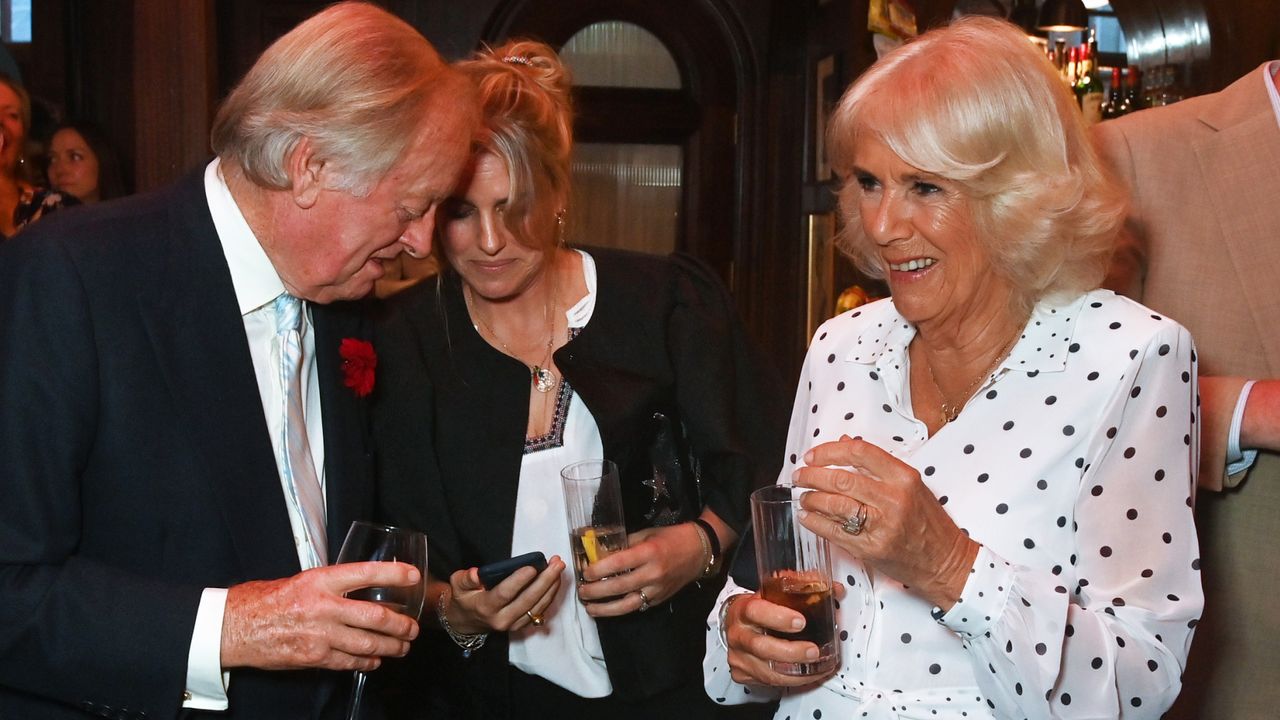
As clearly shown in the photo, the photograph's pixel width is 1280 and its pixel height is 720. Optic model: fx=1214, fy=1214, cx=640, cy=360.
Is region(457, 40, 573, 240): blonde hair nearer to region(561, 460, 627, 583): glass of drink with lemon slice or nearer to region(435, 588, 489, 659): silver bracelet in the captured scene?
region(561, 460, 627, 583): glass of drink with lemon slice

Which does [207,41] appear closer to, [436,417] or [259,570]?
[436,417]

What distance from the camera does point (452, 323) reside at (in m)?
2.53

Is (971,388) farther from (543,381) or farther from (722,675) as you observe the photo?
(543,381)

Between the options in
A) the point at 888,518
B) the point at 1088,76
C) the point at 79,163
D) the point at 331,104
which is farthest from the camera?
the point at 79,163

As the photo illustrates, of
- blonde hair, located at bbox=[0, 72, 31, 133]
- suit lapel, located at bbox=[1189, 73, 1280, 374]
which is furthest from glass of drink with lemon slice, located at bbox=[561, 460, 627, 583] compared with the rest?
blonde hair, located at bbox=[0, 72, 31, 133]

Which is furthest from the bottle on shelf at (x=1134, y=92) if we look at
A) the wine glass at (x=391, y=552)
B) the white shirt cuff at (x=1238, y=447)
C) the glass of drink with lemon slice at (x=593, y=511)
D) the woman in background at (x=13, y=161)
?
the woman in background at (x=13, y=161)

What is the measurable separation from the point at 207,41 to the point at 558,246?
2626mm

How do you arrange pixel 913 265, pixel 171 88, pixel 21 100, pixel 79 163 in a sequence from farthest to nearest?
pixel 79 163 → pixel 171 88 → pixel 21 100 → pixel 913 265

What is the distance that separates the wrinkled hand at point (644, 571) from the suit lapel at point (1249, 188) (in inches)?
45.5

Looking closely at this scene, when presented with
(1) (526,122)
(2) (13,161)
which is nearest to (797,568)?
(1) (526,122)

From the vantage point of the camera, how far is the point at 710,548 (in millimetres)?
2436

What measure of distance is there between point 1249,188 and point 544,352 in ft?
4.65

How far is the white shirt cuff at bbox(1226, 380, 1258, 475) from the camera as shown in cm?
214

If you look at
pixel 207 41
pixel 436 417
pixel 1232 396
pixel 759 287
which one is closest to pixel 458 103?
pixel 436 417
